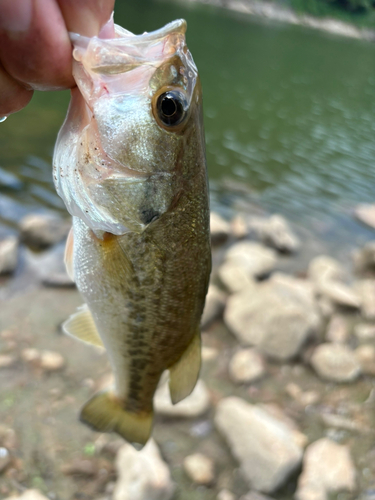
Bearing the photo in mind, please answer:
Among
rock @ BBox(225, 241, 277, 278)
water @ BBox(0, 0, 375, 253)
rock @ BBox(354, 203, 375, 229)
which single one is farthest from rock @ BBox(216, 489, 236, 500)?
rock @ BBox(354, 203, 375, 229)

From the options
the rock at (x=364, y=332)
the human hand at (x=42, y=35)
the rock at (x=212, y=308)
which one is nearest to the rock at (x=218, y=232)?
the rock at (x=212, y=308)

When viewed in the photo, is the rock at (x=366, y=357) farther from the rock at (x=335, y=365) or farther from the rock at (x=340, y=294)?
the rock at (x=340, y=294)

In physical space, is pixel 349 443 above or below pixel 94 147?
below

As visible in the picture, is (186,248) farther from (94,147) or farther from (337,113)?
(337,113)

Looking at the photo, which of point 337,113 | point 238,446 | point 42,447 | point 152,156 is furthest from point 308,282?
point 337,113

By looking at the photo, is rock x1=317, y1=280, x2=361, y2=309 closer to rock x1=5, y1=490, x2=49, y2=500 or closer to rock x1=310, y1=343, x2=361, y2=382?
rock x1=310, y1=343, x2=361, y2=382

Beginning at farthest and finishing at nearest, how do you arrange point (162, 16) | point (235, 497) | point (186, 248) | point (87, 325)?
point (162, 16) → point (235, 497) → point (87, 325) → point (186, 248)
